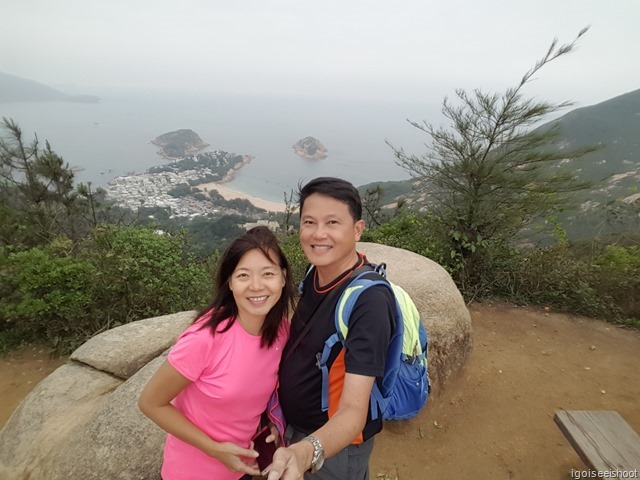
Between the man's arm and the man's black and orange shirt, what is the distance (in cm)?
5

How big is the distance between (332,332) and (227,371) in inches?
16.6

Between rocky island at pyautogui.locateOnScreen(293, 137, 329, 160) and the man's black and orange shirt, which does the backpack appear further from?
rocky island at pyautogui.locateOnScreen(293, 137, 329, 160)

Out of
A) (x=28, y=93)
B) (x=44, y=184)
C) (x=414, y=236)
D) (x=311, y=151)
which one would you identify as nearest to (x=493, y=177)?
(x=414, y=236)

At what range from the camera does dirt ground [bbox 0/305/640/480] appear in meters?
2.75

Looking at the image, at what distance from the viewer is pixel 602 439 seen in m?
2.21

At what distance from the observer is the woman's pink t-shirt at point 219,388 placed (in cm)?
132

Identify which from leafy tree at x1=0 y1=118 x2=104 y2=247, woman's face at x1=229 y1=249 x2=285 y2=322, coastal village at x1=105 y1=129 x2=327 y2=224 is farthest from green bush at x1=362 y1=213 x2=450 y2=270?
coastal village at x1=105 y1=129 x2=327 y2=224

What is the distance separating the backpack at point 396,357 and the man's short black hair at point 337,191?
259 millimetres

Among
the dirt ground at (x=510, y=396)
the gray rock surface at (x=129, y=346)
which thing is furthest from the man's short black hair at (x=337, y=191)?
the gray rock surface at (x=129, y=346)

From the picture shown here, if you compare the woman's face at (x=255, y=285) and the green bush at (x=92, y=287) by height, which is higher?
the woman's face at (x=255, y=285)

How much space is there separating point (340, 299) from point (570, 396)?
3.36m

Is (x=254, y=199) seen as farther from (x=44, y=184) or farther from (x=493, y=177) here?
(x=493, y=177)

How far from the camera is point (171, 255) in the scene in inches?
174

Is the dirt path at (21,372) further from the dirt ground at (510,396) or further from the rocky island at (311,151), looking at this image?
the rocky island at (311,151)
